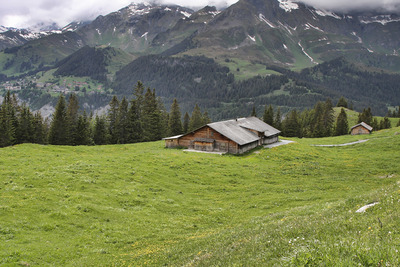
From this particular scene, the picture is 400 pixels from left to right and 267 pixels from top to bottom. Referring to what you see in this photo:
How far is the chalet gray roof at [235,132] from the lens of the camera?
60.1 metres

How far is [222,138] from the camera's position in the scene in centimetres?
6072

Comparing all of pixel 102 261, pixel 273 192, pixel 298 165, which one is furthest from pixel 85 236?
pixel 298 165

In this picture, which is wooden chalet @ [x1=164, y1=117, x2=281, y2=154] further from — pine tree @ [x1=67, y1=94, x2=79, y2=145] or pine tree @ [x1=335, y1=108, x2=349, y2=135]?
pine tree @ [x1=335, y1=108, x2=349, y2=135]

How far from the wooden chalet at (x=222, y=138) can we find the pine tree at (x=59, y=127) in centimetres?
3019

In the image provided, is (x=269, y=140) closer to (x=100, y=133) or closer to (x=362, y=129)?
(x=362, y=129)

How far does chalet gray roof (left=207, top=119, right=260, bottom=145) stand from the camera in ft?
197

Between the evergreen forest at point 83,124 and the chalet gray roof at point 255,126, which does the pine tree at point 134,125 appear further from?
the chalet gray roof at point 255,126

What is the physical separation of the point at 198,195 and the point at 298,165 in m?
23.6

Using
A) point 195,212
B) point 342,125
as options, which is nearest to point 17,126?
point 195,212

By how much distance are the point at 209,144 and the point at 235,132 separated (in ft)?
23.6

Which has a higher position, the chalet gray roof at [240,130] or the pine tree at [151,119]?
the pine tree at [151,119]

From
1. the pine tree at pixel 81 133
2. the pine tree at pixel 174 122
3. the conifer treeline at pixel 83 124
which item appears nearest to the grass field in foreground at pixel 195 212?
the conifer treeline at pixel 83 124

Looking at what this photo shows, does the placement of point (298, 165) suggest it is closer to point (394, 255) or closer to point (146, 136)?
point (394, 255)

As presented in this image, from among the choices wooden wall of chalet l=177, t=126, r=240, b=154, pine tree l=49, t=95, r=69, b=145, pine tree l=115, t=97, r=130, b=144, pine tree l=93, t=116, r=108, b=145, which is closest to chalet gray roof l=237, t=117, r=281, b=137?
wooden wall of chalet l=177, t=126, r=240, b=154
